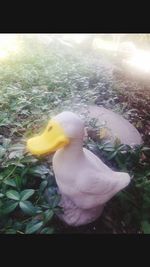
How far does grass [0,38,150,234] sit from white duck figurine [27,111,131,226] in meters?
0.09

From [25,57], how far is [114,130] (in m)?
0.54

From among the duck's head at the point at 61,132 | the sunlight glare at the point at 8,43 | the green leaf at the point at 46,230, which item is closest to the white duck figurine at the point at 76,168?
the duck's head at the point at 61,132

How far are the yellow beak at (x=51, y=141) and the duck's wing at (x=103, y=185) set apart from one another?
0.13 metres

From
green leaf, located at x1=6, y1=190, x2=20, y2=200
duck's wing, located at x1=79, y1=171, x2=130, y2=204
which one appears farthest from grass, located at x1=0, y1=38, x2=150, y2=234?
duck's wing, located at x1=79, y1=171, x2=130, y2=204

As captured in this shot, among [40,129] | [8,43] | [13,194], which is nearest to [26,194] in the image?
[13,194]

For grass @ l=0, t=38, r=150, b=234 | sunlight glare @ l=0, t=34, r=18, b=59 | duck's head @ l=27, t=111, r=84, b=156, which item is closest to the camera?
duck's head @ l=27, t=111, r=84, b=156

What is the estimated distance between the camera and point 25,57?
152cm

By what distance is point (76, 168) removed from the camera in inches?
39.5

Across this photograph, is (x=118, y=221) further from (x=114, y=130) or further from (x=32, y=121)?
(x=32, y=121)

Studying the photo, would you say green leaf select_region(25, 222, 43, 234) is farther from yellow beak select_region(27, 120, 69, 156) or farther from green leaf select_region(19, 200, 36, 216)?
yellow beak select_region(27, 120, 69, 156)

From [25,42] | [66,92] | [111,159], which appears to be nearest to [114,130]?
[111,159]

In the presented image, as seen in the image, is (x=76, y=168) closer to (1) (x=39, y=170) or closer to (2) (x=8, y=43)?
(1) (x=39, y=170)

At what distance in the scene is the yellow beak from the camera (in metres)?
0.97

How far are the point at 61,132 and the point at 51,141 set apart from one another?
0.04 metres
